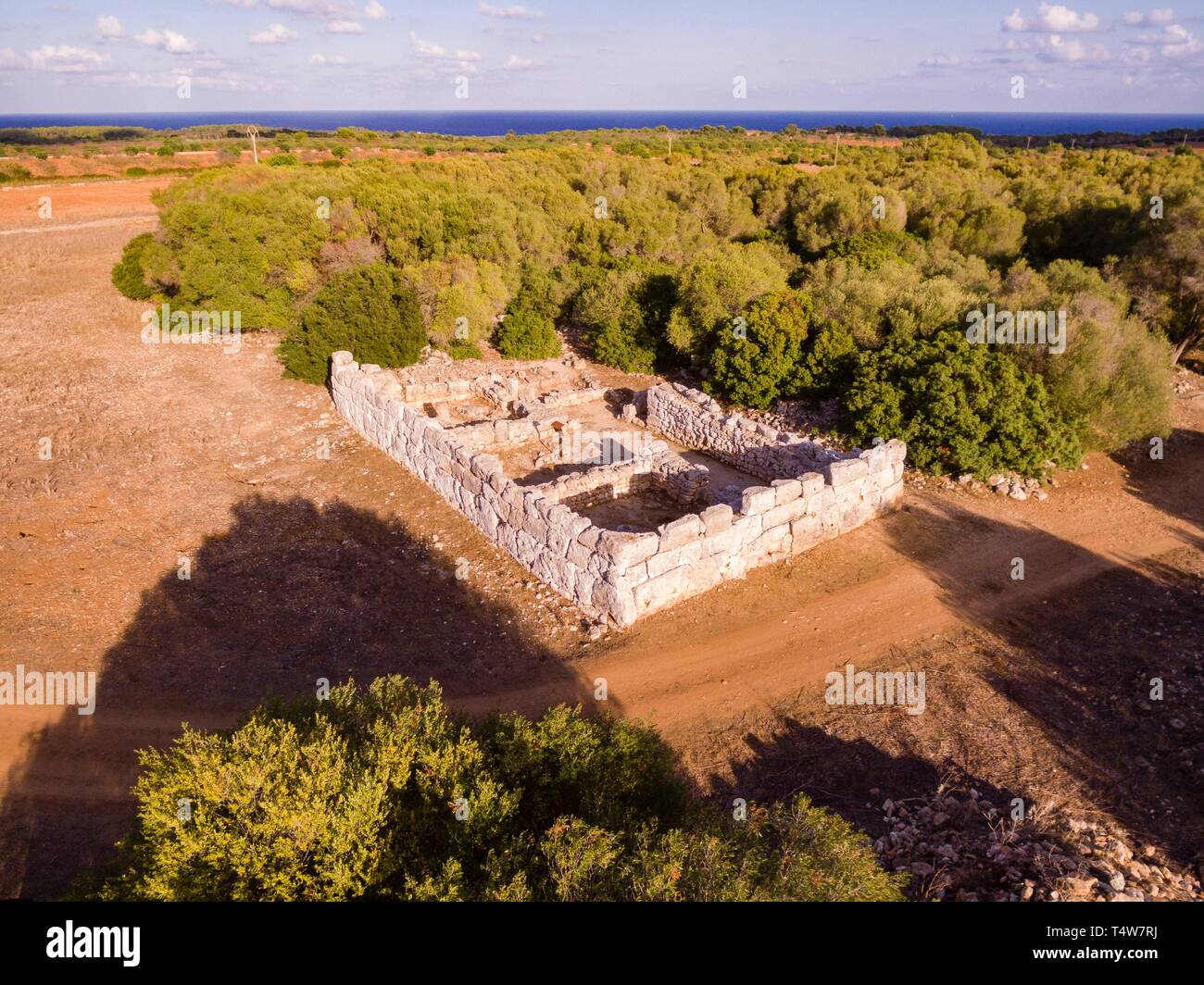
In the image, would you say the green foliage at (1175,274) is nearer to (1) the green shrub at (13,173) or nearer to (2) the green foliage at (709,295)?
(2) the green foliage at (709,295)

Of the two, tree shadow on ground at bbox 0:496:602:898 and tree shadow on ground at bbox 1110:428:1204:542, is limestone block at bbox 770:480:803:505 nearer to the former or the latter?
tree shadow on ground at bbox 0:496:602:898

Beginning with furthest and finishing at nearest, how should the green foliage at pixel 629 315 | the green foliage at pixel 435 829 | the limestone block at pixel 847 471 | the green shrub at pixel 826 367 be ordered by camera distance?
the green foliage at pixel 629 315 → the green shrub at pixel 826 367 → the limestone block at pixel 847 471 → the green foliage at pixel 435 829

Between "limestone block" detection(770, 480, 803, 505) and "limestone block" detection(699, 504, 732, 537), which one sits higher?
"limestone block" detection(770, 480, 803, 505)

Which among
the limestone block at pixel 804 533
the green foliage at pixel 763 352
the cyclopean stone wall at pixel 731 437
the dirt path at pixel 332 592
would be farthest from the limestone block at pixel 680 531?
the green foliage at pixel 763 352

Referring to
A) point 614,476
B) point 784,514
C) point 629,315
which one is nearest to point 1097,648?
point 784,514

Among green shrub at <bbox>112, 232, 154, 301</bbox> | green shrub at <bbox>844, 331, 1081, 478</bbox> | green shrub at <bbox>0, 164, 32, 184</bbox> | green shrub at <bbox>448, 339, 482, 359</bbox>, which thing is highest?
green shrub at <bbox>0, 164, 32, 184</bbox>

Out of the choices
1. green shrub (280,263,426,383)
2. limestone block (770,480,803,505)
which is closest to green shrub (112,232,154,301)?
green shrub (280,263,426,383)
